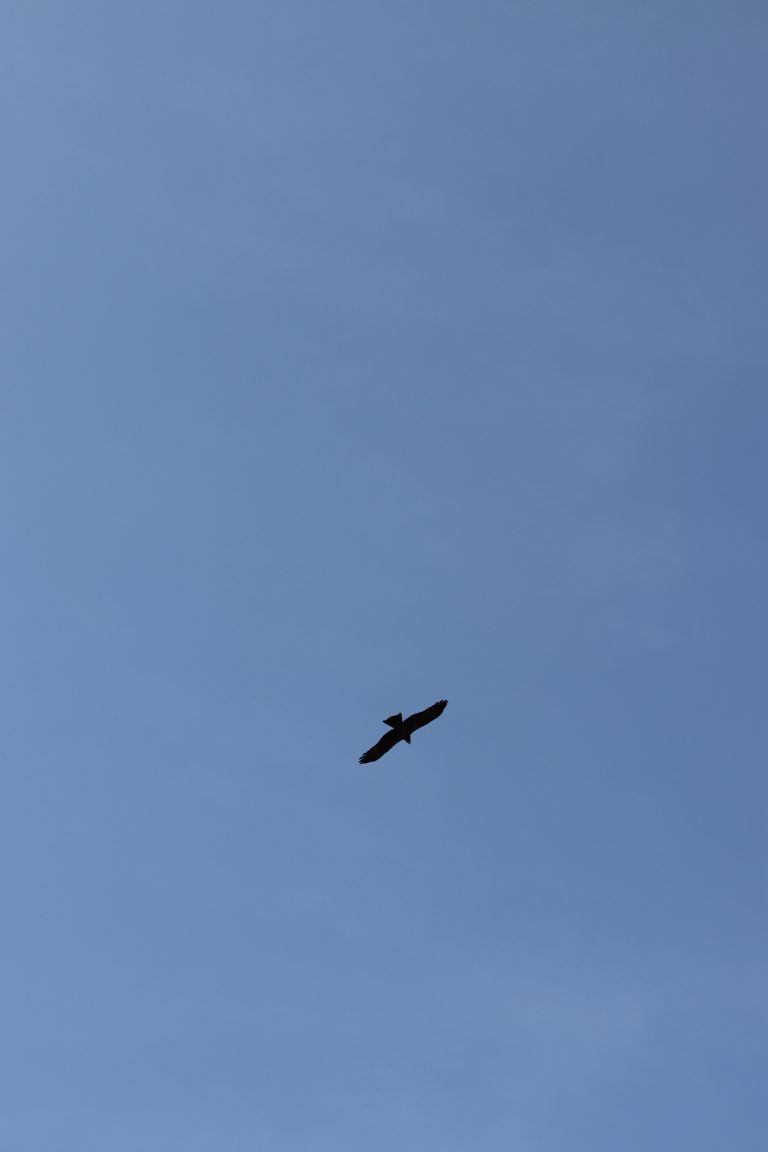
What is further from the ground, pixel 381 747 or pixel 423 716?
pixel 423 716

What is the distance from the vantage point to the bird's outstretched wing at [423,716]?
53.7 meters

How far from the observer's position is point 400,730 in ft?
175

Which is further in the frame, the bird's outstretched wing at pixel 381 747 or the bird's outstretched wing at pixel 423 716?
the bird's outstretched wing at pixel 423 716

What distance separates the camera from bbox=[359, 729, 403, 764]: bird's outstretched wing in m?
52.9

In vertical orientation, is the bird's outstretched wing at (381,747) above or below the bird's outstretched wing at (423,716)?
below

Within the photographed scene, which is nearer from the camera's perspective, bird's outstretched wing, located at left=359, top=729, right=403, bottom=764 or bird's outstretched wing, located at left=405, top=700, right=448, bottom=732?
bird's outstretched wing, located at left=359, top=729, right=403, bottom=764

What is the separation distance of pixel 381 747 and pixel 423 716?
2535 millimetres

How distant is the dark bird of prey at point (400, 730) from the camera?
52906 mm

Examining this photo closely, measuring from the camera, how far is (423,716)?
53906mm

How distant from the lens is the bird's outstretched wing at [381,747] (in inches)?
2084

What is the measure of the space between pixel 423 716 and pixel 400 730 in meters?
1.38

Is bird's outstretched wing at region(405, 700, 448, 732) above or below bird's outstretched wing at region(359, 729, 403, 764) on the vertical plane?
above

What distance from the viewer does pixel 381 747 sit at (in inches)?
2101

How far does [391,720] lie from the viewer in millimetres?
51969
